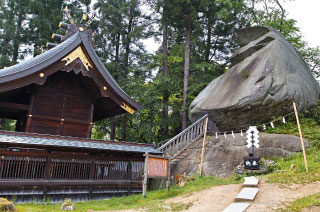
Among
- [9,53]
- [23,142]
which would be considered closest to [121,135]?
[9,53]

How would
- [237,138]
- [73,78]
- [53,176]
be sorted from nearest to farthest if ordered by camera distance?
[53,176], [73,78], [237,138]

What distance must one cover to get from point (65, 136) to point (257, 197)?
8.19 metres

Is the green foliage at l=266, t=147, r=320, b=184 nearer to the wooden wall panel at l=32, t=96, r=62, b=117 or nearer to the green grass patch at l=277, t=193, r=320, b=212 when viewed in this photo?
the green grass patch at l=277, t=193, r=320, b=212

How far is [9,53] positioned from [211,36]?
1977 cm

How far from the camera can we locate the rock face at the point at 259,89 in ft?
48.6

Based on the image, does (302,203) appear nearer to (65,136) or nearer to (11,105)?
(65,136)

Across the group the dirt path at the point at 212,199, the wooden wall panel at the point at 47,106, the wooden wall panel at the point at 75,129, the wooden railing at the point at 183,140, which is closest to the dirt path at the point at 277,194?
the dirt path at the point at 212,199

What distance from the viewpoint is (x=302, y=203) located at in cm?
742

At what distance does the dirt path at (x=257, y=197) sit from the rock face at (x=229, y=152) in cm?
354

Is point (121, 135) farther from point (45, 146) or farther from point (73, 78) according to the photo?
point (45, 146)

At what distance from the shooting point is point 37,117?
498 inches

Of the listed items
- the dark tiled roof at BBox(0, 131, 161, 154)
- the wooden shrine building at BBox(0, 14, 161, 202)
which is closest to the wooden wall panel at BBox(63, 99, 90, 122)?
the wooden shrine building at BBox(0, 14, 161, 202)

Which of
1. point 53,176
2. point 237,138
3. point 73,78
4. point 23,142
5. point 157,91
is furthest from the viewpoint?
point 157,91

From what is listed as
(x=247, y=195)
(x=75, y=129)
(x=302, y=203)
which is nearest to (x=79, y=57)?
(x=75, y=129)
